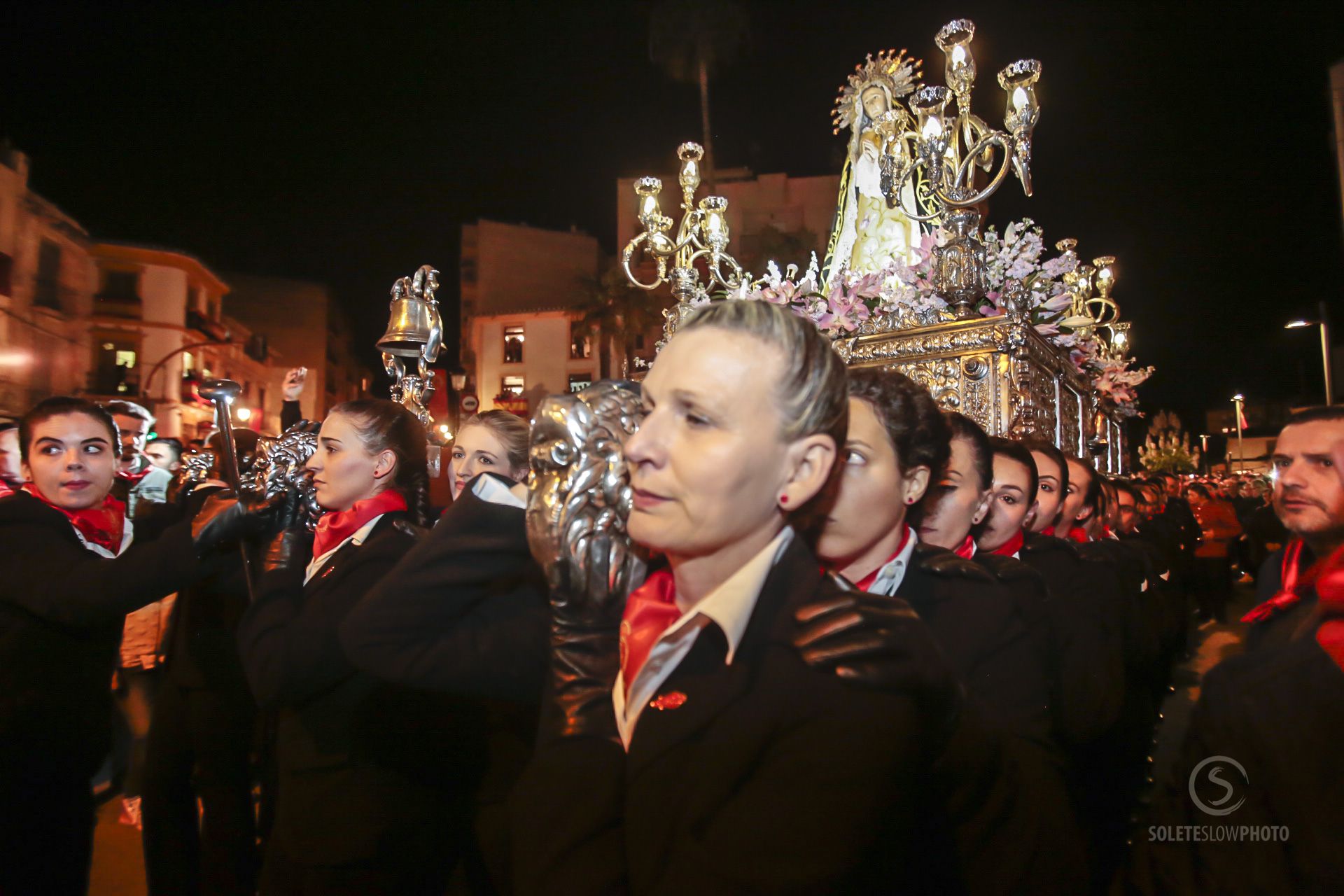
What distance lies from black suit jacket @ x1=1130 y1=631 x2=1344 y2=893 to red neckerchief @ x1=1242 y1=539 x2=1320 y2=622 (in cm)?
77

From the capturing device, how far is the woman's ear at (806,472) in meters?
1.25

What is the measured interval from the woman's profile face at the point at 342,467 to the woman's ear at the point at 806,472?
181cm

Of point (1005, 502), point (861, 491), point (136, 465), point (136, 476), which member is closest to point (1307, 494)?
point (1005, 502)

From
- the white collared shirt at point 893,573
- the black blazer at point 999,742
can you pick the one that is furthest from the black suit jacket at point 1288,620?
the white collared shirt at point 893,573

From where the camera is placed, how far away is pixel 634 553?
143cm

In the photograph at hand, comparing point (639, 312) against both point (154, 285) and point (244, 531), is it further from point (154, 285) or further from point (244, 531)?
point (244, 531)

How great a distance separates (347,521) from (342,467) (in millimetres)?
191

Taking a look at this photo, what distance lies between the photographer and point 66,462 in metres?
3.05

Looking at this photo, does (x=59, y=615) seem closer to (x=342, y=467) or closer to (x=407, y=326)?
(x=342, y=467)

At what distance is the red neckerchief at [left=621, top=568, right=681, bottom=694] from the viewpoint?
4.25 ft

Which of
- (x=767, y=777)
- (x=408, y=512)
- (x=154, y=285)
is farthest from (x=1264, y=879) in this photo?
(x=154, y=285)

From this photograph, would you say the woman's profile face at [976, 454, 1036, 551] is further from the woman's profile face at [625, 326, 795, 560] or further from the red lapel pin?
the red lapel pin

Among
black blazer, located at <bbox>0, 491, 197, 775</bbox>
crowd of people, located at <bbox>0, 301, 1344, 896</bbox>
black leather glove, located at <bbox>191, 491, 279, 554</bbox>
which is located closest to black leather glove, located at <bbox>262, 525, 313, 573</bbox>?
crowd of people, located at <bbox>0, 301, 1344, 896</bbox>

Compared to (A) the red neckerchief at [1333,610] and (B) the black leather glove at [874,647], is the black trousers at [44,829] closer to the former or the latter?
(B) the black leather glove at [874,647]
